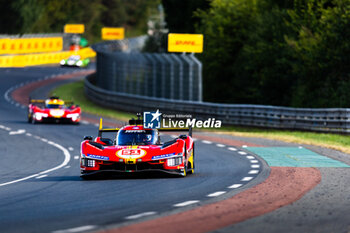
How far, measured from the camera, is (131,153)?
18.5 m

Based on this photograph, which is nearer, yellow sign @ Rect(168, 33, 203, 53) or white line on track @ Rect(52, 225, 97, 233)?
white line on track @ Rect(52, 225, 97, 233)

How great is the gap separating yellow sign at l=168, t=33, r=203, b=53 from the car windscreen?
35057 mm

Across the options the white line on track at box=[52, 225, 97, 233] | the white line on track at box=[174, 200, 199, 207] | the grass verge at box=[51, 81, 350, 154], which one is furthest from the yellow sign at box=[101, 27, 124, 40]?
the white line on track at box=[52, 225, 97, 233]

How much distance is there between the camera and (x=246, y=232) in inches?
433

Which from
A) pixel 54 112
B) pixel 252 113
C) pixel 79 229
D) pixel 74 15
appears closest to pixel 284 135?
pixel 252 113

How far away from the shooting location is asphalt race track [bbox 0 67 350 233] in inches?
465

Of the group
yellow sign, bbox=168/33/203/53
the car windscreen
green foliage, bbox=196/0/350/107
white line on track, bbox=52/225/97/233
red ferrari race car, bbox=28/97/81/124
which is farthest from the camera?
yellow sign, bbox=168/33/203/53

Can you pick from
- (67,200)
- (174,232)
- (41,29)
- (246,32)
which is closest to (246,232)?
(174,232)

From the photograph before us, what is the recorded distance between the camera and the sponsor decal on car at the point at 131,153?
18453mm

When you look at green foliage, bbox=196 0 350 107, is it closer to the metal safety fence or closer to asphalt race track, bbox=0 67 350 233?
the metal safety fence

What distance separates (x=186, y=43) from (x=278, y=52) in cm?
814

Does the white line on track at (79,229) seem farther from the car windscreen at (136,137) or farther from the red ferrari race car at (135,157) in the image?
the car windscreen at (136,137)

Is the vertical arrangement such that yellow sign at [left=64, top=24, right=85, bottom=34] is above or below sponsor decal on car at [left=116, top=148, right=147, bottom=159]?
below

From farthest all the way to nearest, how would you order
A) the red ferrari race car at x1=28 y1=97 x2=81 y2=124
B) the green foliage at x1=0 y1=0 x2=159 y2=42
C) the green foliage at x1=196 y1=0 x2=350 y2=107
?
the green foliage at x1=0 y1=0 x2=159 y2=42 < the green foliage at x1=196 y1=0 x2=350 y2=107 < the red ferrari race car at x1=28 y1=97 x2=81 y2=124
